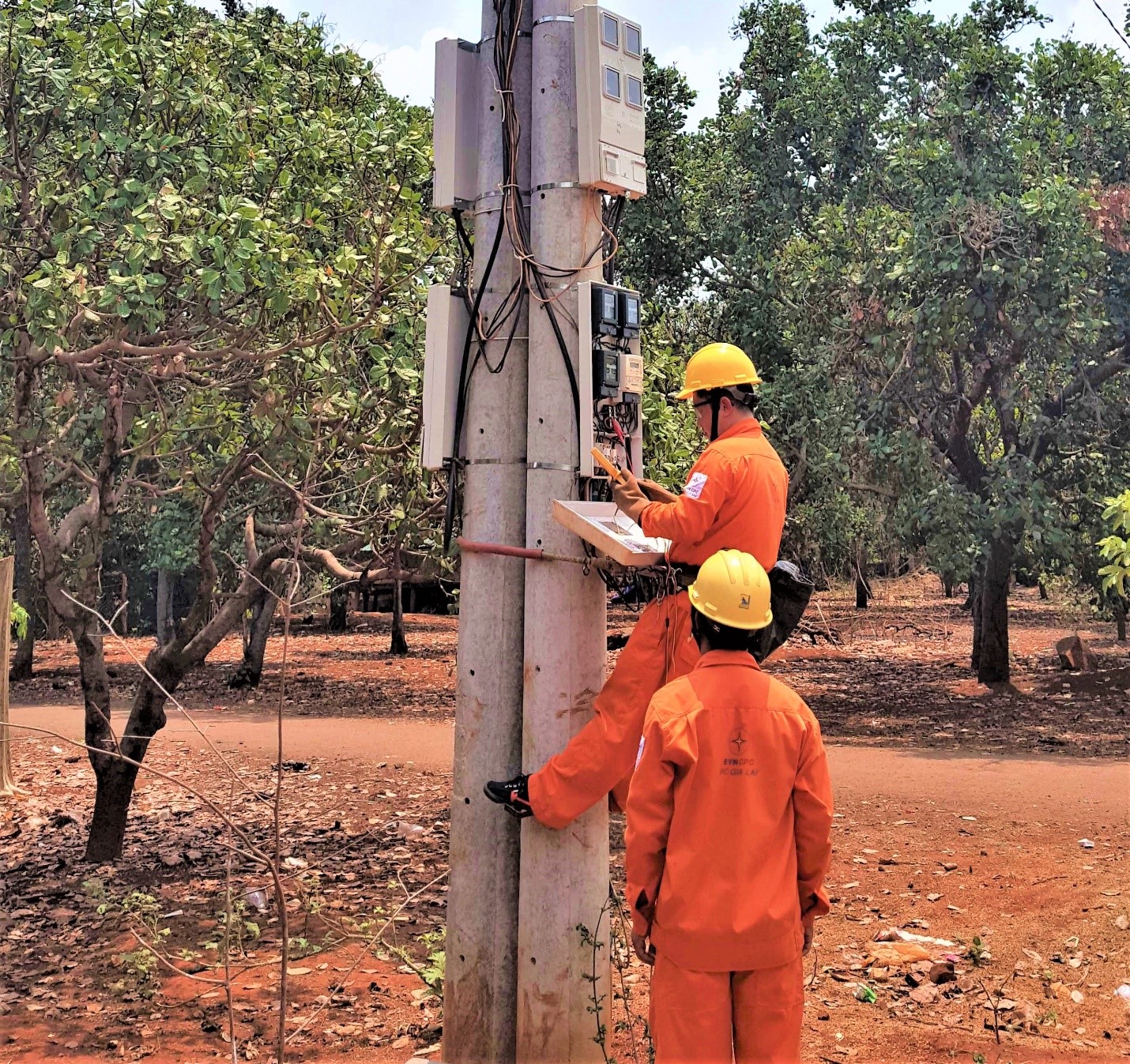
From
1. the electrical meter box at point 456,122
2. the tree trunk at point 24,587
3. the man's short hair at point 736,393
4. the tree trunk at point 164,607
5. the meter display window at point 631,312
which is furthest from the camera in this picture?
the tree trunk at point 164,607

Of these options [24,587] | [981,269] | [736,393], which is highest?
[981,269]

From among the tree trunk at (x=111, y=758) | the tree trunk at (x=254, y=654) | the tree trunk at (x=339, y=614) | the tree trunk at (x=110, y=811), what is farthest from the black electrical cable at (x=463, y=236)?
the tree trunk at (x=339, y=614)

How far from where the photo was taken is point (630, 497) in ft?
14.4

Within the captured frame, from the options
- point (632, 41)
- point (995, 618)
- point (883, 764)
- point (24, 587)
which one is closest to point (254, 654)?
point (24, 587)

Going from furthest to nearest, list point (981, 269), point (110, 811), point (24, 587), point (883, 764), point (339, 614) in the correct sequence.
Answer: point (339, 614) < point (24, 587) < point (981, 269) < point (883, 764) < point (110, 811)

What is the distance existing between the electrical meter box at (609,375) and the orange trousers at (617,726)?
603 millimetres

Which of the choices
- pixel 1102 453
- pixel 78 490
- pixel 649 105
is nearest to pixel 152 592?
pixel 78 490

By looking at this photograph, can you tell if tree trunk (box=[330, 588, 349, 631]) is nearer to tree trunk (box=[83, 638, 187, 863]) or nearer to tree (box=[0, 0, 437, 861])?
tree (box=[0, 0, 437, 861])

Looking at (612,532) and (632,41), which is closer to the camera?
(612,532)

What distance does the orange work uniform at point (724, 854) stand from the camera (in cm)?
350

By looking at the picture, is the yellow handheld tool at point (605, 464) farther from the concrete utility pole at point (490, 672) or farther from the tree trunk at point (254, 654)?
the tree trunk at point (254, 654)

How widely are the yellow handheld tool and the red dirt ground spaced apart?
1704 mm

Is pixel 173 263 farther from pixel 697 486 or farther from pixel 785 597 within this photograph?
pixel 785 597

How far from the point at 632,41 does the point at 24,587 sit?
2230cm
